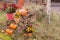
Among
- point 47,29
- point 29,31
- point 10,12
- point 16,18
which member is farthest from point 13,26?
point 47,29

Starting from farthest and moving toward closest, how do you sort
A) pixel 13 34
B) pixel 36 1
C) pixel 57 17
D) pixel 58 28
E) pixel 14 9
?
pixel 36 1 → pixel 57 17 → pixel 58 28 → pixel 14 9 → pixel 13 34

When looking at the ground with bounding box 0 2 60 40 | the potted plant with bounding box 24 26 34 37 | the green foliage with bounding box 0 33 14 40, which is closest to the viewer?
the green foliage with bounding box 0 33 14 40

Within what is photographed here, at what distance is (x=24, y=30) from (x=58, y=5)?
2.14m

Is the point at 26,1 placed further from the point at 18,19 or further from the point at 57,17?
the point at 18,19

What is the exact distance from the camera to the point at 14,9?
304 centimetres

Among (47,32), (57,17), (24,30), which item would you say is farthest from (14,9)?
(57,17)

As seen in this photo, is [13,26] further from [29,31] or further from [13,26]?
[29,31]

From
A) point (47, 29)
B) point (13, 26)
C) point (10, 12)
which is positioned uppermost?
point (10, 12)

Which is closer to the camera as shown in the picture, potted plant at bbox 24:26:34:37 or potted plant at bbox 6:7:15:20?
potted plant at bbox 24:26:34:37

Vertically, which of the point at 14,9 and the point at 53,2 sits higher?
the point at 14,9

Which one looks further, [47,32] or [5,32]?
[47,32]

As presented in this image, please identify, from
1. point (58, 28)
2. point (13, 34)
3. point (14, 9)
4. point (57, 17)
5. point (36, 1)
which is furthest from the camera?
point (36, 1)

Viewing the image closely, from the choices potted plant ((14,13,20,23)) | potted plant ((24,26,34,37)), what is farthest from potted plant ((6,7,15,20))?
potted plant ((24,26,34,37))

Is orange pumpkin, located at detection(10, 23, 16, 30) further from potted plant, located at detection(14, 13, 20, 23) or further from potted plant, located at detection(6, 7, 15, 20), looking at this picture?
potted plant, located at detection(6, 7, 15, 20)
